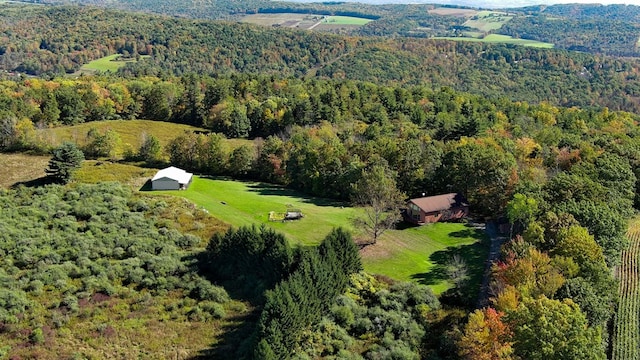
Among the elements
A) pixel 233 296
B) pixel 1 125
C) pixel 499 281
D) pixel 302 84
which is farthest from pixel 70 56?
pixel 499 281

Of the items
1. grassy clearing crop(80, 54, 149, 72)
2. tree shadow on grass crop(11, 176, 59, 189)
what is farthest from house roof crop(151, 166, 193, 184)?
grassy clearing crop(80, 54, 149, 72)

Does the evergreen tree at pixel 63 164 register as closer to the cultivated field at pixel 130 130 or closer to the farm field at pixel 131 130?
the cultivated field at pixel 130 130

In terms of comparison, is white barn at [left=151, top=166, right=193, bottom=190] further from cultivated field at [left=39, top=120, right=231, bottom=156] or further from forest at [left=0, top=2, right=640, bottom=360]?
cultivated field at [left=39, top=120, right=231, bottom=156]

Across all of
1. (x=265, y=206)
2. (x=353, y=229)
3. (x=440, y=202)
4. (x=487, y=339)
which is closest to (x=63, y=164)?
(x=265, y=206)

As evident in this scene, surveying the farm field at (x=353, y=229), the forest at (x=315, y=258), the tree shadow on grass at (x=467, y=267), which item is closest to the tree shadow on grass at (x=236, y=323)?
the forest at (x=315, y=258)

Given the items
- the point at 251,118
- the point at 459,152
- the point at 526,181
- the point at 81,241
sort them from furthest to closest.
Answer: the point at 251,118 < the point at 459,152 < the point at 526,181 < the point at 81,241

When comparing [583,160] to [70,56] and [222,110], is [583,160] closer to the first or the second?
[222,110]

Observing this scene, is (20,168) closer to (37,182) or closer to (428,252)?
(37,182)
